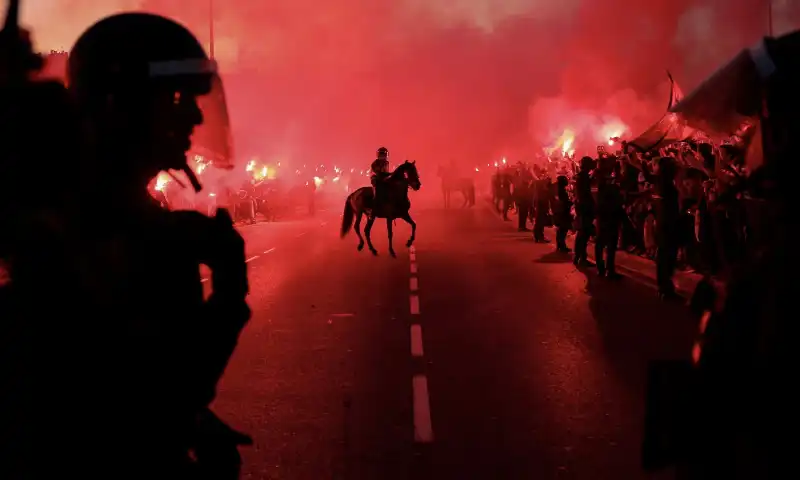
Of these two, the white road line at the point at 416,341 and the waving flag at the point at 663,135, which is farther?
the waving flag at the point at 663,135

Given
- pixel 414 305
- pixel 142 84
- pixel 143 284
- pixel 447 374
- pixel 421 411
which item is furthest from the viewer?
pixel 414 305

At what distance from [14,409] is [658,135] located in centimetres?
1899

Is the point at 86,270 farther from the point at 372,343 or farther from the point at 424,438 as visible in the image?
the point at 372,343

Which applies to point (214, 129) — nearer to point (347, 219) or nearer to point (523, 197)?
point (347, 219)

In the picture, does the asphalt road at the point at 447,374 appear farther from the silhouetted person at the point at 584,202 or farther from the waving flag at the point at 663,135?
the waving flag at the point at 663,135

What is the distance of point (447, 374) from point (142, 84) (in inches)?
251

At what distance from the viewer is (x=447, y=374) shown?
784cm

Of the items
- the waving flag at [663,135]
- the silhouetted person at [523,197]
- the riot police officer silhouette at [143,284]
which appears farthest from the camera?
the silhouetted person at [523,197]

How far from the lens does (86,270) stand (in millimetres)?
1575

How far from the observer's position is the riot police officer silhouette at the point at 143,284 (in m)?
1.59

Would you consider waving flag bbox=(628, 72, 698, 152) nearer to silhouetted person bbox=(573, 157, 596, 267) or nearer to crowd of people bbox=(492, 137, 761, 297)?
crowd of people bbox=(492, 137, 761, 297)

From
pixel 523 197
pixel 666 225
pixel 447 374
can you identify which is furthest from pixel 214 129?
pixel 523 197

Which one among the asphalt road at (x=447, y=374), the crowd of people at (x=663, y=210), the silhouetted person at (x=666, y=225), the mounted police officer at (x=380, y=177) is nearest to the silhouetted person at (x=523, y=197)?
the crowd of people at (x=663, y=210)

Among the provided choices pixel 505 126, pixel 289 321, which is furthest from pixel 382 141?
pixel 289 321
